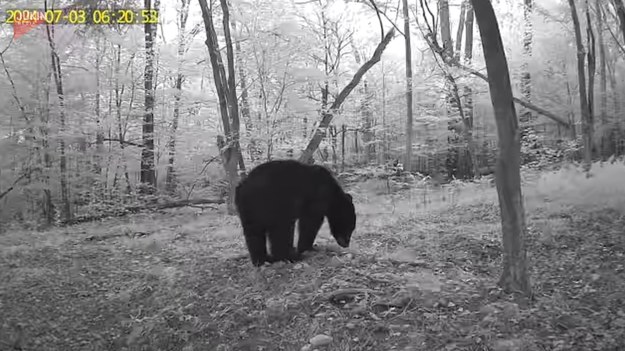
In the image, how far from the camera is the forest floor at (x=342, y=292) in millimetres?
4227

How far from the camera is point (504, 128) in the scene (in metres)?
4.54

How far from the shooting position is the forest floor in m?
4.23

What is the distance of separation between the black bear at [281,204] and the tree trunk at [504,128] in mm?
2574

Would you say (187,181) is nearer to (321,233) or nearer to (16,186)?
(16,186)

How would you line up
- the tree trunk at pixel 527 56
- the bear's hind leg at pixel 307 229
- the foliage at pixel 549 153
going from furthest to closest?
the tree trunk at pixel 527 56
the foliage at pixel 549 153
the bear's hind leg at pixel 307 229

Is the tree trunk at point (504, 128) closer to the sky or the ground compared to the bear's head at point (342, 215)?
closer to the sky

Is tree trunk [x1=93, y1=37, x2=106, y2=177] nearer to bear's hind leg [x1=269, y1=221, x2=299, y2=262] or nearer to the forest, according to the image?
the forest

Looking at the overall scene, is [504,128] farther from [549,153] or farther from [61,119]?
[61,119]

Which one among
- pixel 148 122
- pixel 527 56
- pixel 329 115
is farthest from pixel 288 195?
pixel 527 56

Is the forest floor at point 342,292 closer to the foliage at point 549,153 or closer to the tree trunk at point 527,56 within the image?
the foliage at point 549,153

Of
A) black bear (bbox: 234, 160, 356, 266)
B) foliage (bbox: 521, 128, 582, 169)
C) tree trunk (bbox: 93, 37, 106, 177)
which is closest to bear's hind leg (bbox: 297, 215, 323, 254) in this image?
black bear (bbox: 234, 160, 356, 266)

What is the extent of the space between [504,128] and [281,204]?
116 inches

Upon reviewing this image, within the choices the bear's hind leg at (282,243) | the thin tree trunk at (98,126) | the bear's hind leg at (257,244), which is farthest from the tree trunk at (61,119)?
the bear's hind leg at (282,243)

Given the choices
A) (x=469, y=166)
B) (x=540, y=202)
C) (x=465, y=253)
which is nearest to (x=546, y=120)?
(x=469, y=166)
